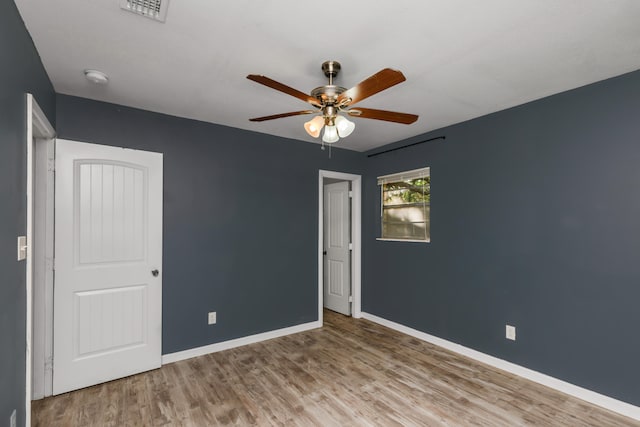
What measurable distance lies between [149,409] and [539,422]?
9.44ft

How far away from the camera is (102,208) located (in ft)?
9.59

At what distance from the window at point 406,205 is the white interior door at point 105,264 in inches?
113

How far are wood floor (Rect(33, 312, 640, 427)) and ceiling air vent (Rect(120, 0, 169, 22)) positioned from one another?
2632 millimetres

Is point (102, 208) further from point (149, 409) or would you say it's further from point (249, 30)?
point (249, 30)

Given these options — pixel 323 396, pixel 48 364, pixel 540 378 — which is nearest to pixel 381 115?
pixel 323 396

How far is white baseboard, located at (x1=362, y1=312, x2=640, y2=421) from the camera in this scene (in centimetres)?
241

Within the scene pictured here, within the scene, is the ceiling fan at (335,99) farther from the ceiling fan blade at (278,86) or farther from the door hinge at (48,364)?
the door hinge at (48,364)

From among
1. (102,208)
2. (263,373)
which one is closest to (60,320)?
(102,208)

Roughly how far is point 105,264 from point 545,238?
3.97 meters

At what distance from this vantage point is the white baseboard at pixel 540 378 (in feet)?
7.92

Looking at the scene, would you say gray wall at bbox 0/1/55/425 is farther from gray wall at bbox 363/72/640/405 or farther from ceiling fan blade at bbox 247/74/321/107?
gray wall at bbox 363/72/640/405

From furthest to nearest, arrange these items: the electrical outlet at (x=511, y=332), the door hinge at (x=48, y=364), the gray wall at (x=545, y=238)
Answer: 1. the electrical outlet at (x=511, y=332)
2. the door hinge at (x=48, y=364)
3. the gray wall at (x=545, y=238)

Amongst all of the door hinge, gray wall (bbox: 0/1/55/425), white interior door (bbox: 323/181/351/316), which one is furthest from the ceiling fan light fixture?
the door hinge

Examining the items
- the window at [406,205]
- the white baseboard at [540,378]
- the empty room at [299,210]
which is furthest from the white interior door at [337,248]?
the white baseboard at [540,378]
